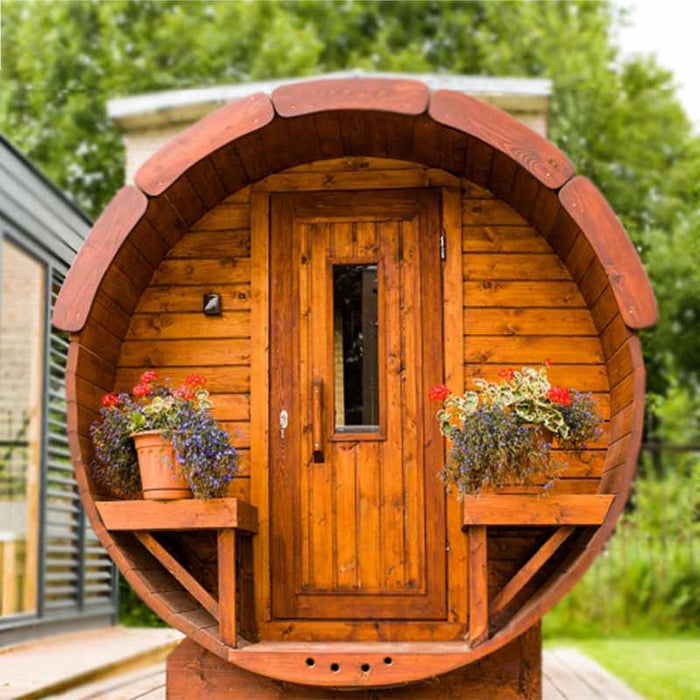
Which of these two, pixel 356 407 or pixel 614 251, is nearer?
pixel 614 251

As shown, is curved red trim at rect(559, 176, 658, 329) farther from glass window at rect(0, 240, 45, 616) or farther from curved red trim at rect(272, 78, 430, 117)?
glass window at rect(0, 240, 45, 616)

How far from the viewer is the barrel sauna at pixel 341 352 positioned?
493 centimetres

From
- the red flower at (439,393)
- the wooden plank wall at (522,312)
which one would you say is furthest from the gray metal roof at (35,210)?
the red flower at (439,393)

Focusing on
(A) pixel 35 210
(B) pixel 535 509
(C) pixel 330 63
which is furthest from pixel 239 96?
(C) pixel 330 63

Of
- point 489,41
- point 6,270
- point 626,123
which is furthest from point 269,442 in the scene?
point 489,41

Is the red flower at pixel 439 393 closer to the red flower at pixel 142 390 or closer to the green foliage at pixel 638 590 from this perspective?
Answer: the red flower at pixel 142 390

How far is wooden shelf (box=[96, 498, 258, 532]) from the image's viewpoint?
491cm

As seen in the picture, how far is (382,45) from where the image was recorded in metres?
21.8

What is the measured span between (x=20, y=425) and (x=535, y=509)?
26.4ft

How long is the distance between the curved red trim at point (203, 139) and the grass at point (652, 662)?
11.4 ft

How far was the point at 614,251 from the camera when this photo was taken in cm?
491

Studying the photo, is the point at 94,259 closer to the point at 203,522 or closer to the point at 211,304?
the point at 211,304

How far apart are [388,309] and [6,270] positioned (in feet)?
26.7

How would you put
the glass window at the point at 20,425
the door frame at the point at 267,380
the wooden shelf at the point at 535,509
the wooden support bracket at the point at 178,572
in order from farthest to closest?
the glass window at the point at 20,425 → the door frame at the point at 267,380 → the wooden support bracket at the point at 178,572 → the wooden shelf at the point at 535,509
